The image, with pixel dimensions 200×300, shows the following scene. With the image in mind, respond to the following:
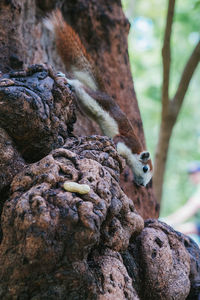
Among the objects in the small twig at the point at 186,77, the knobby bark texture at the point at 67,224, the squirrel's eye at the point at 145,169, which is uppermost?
the small twig at the point at 186,77

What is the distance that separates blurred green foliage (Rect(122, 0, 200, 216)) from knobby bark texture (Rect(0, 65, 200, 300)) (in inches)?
207

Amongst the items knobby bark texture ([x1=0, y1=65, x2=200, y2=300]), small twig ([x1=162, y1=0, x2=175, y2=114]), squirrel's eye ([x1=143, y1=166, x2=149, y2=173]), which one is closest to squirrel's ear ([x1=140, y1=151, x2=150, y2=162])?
squirrel's eye ([x1=143, y1=166, x2=149, y2=173])

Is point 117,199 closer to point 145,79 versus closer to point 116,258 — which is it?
point 116,258

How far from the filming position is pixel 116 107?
3125 mm

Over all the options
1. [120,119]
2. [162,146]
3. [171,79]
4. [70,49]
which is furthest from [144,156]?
[171,79]

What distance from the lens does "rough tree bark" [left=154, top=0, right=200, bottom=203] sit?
3.39m

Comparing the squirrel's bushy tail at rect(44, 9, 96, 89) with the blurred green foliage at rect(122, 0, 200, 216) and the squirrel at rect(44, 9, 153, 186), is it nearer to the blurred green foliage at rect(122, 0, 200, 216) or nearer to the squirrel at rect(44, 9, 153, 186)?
the squirrel at rect(44, 9, 153, 186)

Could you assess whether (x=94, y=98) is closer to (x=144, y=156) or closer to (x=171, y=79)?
(x=144, y=156)

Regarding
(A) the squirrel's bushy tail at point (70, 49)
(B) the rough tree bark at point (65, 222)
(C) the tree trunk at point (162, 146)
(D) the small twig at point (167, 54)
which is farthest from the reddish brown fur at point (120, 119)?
(B) the rough tree bark at point (65, 222)

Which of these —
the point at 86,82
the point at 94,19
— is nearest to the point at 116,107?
the point at 86,82

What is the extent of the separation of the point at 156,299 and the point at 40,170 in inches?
30.4

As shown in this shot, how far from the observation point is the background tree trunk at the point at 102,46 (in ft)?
8.79

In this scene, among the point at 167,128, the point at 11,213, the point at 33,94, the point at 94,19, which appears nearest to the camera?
the point at 11,213

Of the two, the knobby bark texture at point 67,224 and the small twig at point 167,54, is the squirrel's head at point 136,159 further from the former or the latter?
the knobby bark texture at point 67,224
